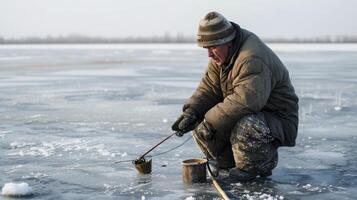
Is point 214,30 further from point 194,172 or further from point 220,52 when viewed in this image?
point 194,172

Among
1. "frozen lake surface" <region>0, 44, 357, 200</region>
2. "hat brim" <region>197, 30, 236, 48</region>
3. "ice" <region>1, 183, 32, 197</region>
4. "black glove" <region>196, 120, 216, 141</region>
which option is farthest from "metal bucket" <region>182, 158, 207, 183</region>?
"ice" <region>1, 183, 32, 197</region>

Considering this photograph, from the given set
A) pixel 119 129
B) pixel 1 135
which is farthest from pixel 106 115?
pixel 1 135

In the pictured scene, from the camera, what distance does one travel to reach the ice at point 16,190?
425cm

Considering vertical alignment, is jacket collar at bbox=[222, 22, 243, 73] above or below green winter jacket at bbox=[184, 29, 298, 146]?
above

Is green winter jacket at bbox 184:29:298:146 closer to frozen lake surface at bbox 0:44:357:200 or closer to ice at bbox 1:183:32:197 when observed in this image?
frozen lake surface at bbox 0:44:357:200

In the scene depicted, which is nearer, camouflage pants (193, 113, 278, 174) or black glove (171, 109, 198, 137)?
camouflage pants (193, 113, 278, 174)

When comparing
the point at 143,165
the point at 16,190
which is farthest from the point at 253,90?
the point at 16,190

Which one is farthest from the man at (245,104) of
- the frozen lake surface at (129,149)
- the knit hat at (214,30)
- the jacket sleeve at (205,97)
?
the frozen lake surface at (129,149)

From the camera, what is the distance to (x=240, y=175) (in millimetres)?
4570

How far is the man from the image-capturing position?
4.33 metres

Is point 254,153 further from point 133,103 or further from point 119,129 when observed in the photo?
point 133,103

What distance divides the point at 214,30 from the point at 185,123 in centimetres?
89

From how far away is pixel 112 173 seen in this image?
504 cm

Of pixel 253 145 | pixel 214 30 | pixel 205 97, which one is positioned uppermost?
pixel 214 30
